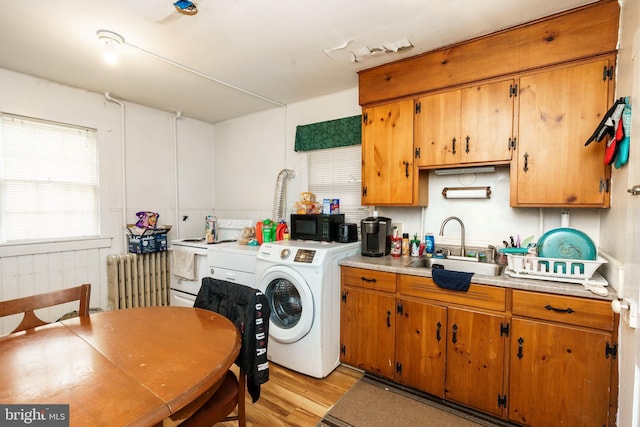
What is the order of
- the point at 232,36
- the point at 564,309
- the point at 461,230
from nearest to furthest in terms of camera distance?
the point at 564,309 < the point at 232,36 < the point at 461,230

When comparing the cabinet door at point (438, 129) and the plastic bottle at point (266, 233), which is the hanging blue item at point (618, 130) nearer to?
the cabinet door at point (438, 129)

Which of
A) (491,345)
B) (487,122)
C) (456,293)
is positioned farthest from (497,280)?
(487,122)

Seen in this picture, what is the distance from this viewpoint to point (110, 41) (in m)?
2.04

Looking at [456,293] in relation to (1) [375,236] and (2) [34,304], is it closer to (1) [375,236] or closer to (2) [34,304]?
(1) [375,236]

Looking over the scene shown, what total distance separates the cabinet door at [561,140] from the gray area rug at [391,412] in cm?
149

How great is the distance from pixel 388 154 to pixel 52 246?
3284 mm

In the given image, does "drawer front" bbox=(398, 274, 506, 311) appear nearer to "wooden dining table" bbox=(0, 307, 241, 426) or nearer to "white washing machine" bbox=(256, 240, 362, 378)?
"white washing machine" bbox=(256, 240, 362, 378)

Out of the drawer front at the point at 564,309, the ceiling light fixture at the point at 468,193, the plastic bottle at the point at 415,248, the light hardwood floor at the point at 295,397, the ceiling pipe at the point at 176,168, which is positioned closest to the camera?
the drawer front at the point at 564,309

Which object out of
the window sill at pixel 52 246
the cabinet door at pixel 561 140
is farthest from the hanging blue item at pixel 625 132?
the window sill at pixel 52 246

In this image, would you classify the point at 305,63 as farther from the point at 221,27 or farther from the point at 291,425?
the point at 291,425

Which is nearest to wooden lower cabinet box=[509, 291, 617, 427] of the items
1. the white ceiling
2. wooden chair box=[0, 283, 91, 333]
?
the white ceiling

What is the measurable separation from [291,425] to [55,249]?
2.75m

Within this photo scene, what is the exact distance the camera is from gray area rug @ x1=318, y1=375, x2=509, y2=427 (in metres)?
1.85

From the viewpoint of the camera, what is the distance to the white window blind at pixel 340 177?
3.08 m
